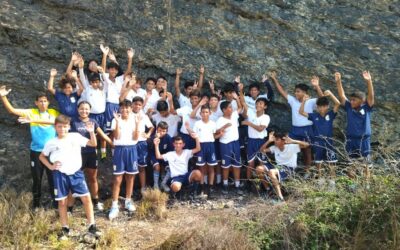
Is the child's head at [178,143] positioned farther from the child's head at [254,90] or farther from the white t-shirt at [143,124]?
the child's head at [254,90]

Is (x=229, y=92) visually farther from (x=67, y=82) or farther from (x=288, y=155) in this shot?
(x=67, y=82)

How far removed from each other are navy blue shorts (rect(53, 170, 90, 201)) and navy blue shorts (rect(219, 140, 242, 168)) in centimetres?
287

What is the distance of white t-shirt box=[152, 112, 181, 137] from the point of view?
8680mm


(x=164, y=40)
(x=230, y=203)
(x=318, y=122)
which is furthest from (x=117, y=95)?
(x=318, y=122)

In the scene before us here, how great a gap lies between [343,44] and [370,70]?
0.85 meters

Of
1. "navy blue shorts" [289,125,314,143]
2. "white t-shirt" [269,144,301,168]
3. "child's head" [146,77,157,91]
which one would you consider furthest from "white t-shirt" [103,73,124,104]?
"navy blue shorts" [289,125,314,143]

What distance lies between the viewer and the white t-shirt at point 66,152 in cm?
659

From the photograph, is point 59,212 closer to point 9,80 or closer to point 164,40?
point 9,80

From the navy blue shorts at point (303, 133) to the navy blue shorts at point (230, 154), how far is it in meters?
1.18

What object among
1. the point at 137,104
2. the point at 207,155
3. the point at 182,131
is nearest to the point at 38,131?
the point at 137,104

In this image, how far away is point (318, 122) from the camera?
27.8 feet

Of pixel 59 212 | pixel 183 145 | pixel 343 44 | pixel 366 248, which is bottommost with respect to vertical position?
pixel 366 248

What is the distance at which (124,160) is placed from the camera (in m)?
7.72

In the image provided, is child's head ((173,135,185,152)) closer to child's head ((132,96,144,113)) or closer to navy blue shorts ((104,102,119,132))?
child's head ((132,96,144,113))
